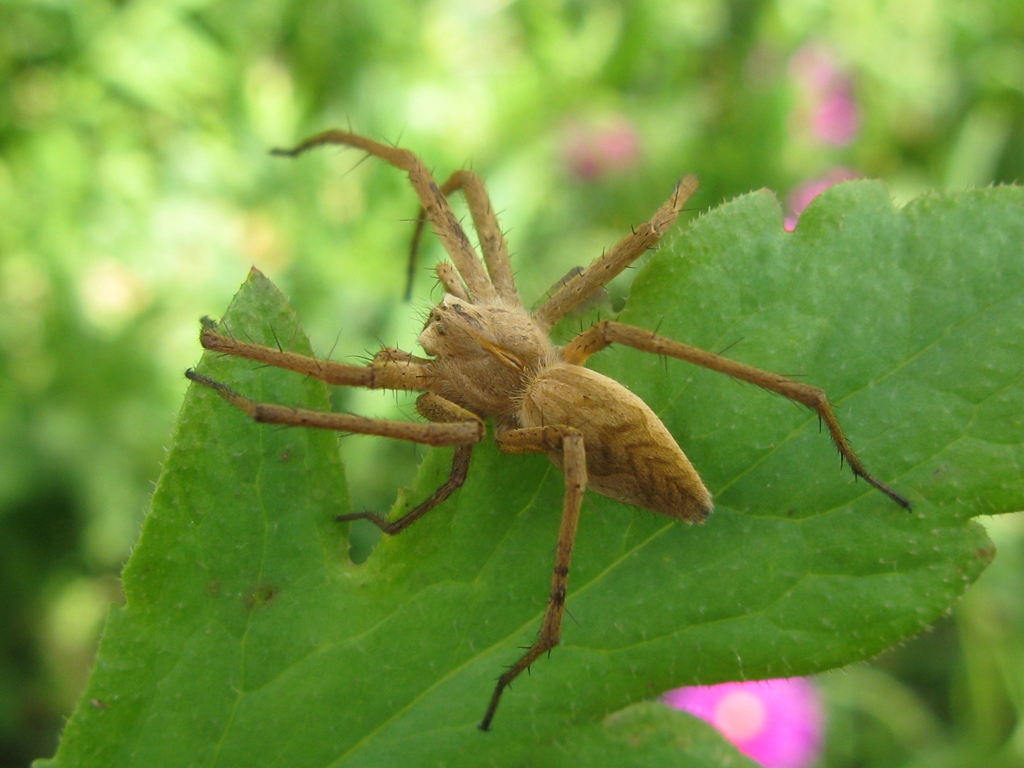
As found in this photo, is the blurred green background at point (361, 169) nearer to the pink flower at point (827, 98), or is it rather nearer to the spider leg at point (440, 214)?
the pink flower at point (827, 98)

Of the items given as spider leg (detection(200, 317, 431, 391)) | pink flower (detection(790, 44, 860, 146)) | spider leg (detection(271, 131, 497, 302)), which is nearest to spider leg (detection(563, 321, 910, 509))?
spider leg (detection(200, 317, 431, 391))

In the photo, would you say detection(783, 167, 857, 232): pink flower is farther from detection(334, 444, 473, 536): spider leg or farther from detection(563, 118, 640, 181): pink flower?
detection(334, 444, 473, 536): spider leg

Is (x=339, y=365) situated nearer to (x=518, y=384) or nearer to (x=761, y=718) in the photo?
(x=518, y=384)

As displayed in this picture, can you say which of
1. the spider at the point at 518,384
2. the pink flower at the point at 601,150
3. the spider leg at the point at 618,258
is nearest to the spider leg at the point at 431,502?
the spider at the point at 518,384

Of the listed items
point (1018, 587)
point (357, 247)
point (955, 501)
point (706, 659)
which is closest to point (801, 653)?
point (706, 659)

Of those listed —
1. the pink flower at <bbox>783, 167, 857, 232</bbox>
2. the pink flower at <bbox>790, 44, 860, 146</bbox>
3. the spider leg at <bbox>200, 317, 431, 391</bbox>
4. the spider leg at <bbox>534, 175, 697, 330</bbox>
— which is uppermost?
the pink flower at <bbox>790, 44, 860, 146</bbox>
